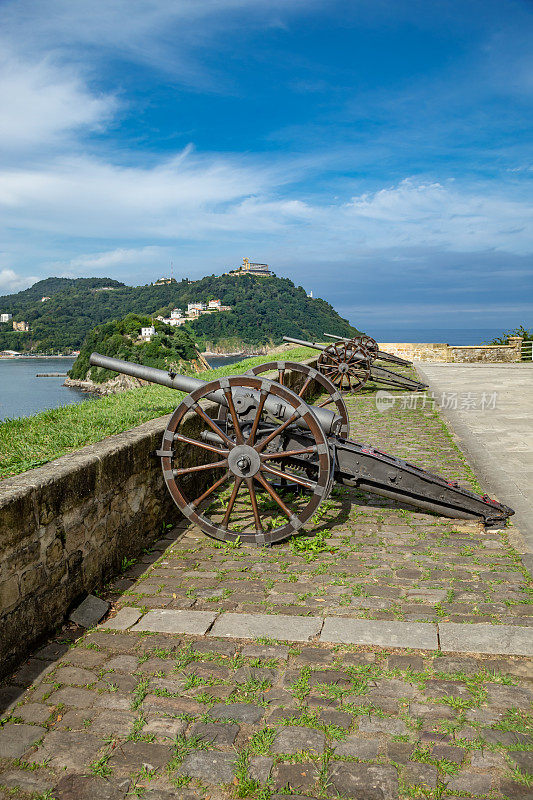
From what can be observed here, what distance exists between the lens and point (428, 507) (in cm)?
492

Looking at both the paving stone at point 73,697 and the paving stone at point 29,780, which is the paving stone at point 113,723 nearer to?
the paving stone at point 73,697

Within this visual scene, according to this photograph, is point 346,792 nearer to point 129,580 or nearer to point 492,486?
point 129,580

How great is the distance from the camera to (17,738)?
2.45 metres

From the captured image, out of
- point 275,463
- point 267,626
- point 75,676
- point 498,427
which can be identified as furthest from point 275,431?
point 498,427

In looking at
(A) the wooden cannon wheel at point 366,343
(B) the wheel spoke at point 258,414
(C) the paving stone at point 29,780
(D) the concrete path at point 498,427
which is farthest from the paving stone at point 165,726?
(A) the wooden cannon wheel at point 366,343

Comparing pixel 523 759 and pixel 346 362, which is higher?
pixel 346 362

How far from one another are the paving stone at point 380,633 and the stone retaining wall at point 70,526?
1.48m

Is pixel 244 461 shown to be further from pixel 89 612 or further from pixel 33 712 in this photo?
pixel 33 712

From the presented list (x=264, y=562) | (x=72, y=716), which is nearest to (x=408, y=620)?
(x=264, y=562)

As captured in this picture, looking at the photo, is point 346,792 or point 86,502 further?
point 86,502

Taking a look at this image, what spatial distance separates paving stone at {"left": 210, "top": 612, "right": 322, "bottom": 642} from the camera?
127 inches

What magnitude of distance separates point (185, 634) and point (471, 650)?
4.86ft

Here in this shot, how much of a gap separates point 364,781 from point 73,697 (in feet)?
4.37

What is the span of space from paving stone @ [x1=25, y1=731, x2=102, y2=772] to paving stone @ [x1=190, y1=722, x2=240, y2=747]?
1.28 feet
